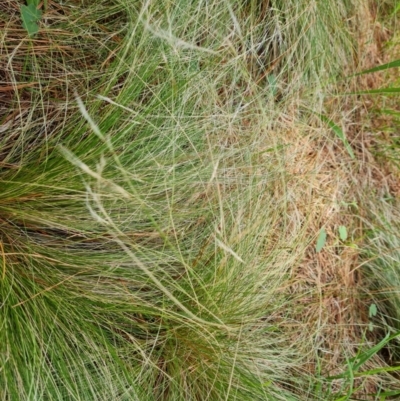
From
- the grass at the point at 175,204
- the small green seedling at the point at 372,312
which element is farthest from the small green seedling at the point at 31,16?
the small green seedling at the point at 372,312

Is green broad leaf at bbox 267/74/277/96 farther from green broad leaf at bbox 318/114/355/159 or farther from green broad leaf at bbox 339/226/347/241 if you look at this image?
green broad leaf at bbox 339/226/347/241

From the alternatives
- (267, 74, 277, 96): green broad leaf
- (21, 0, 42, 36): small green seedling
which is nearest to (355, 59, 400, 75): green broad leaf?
(267, 74, 277, 96): green broad leaf

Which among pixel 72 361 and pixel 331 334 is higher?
pixel 72 361

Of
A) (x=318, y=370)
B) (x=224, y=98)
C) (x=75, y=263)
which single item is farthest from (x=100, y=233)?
(x=318, y=370)

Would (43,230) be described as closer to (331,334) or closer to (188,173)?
(188,173)

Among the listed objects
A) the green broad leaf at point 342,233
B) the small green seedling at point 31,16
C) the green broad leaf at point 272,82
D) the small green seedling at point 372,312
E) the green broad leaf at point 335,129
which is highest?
the small green seedling at point 31,16

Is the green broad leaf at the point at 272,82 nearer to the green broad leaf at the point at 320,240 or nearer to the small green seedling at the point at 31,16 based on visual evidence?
the green broad leaf at the point at 320,240
